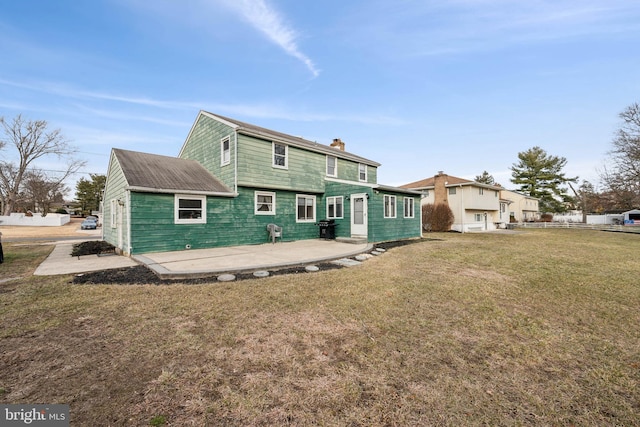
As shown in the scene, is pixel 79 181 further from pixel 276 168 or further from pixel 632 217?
pixel 632 217

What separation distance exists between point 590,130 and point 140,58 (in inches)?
1229

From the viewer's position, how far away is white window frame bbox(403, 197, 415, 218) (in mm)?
15961

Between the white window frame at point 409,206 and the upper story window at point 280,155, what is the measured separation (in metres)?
7.75

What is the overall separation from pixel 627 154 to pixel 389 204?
27522mm

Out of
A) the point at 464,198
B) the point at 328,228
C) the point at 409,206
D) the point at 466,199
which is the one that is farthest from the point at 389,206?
the point at 466,199

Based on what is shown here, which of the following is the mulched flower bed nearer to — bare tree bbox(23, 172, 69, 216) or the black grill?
the black grill

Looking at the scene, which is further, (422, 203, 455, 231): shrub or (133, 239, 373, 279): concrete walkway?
(422, 203, 455, 231): shrub

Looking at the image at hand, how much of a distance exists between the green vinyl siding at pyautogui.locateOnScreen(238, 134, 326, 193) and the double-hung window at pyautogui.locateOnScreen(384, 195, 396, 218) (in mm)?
3816

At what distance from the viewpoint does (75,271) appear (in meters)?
6.97

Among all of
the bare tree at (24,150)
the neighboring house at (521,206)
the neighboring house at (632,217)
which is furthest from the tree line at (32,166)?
the neighboring house at (632,217)

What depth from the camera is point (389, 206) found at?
14.5 meters

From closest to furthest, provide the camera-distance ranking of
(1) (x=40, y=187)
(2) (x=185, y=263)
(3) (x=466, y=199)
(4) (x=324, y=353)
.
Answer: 1. (4) (x=324, y=353)
2. (2) (x=185, y=263)
3. (3) (x=466, y=199)
4. (1) (x=40, y=187)

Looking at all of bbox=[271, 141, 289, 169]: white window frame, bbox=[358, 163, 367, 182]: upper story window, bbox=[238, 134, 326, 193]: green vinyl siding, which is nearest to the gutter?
bbox=[238, 134, 326, 193]: green vinyl siding

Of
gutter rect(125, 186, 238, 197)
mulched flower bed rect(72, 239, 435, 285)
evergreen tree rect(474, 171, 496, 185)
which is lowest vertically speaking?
mulched flower bed rect(72, 239, 435, 285)
